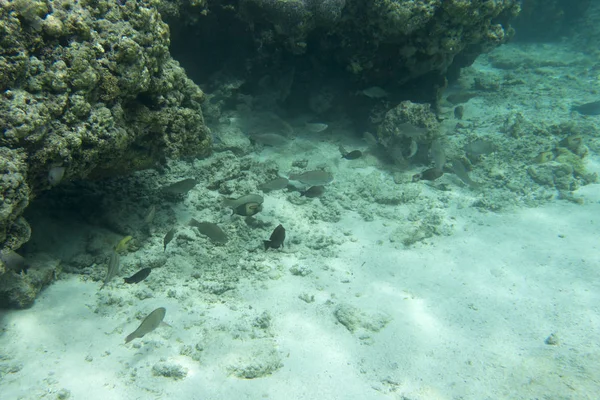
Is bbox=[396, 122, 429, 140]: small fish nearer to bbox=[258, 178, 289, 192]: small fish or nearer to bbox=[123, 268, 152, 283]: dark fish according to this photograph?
bbox=[258, 178, 289, 192]: small fish

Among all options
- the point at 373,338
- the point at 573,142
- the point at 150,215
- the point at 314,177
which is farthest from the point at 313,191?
the point at 573,142

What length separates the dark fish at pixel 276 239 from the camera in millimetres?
5074

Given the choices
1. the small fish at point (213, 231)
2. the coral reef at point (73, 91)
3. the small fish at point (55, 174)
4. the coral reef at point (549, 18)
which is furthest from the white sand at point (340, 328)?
the coral reef at point (549, 18)

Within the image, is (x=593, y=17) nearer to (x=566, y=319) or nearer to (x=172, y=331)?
(x=566, y=319)

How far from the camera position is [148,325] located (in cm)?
361

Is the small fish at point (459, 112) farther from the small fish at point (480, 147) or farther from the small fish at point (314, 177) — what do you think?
the small fish at point (314, 177)

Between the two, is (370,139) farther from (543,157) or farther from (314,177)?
(543,157)

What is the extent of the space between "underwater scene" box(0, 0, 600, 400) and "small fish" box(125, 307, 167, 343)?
0.06ft

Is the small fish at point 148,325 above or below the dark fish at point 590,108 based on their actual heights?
below

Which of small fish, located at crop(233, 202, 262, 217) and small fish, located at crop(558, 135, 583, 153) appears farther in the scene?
small fish, located at crop(558, 135, 583, 153)

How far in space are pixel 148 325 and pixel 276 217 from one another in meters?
2.86

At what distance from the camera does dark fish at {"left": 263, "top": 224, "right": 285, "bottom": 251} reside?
16.6 feet

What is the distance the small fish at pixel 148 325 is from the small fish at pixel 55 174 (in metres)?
1.68

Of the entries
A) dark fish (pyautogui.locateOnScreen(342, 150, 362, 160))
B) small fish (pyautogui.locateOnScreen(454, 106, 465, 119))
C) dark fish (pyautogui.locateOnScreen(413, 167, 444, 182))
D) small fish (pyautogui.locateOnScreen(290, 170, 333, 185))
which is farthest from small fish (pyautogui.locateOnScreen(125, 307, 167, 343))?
small fish (pyautogui.locateOnScreen(454, 106, 465, 119))
